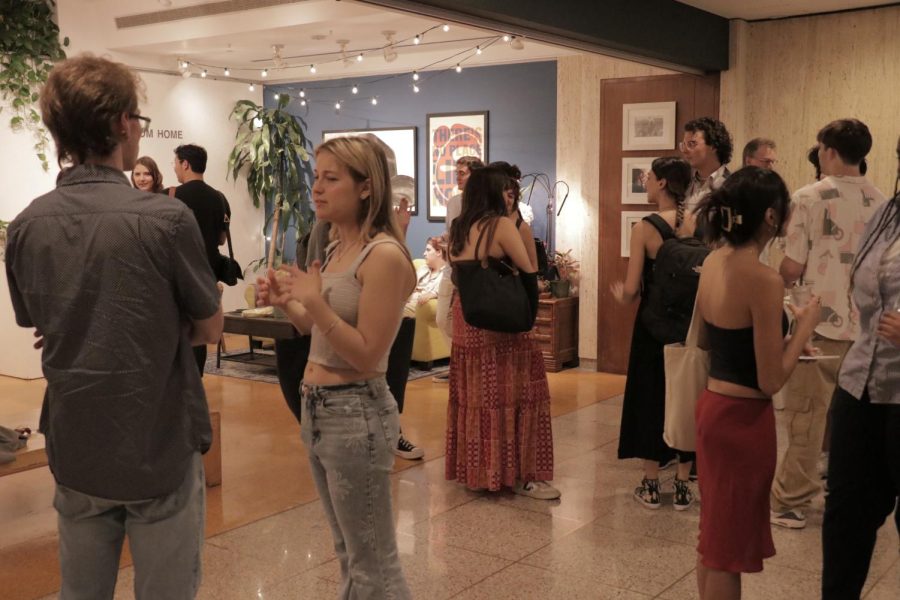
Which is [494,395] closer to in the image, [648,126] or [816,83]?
[648,126]

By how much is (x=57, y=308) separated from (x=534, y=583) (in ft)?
7.58

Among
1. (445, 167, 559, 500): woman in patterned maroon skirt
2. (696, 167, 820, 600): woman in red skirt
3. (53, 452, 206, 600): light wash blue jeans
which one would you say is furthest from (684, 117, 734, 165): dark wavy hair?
(53, 452, 206, 600): light wash blue jeans

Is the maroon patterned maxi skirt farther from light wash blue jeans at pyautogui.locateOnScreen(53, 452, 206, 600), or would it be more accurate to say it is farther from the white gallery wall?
the white gallery wall

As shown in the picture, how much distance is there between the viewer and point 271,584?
358 cm

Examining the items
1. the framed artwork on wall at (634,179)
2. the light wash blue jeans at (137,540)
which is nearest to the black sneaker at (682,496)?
the light wash blue jeans at (137,540)

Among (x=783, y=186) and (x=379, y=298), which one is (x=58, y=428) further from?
(x=783, y=186)

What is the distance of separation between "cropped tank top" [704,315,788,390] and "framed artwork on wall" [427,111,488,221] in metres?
6.79

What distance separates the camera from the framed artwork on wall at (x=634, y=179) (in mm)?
7547

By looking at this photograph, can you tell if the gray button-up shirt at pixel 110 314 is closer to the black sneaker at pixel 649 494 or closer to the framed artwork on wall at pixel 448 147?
the black sneaker at pixel 649 494

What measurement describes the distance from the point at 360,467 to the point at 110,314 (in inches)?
31.2

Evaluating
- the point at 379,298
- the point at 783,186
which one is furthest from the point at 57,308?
the point at 783,186

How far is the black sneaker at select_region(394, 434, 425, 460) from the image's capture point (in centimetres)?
534

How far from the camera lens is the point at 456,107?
948 cm

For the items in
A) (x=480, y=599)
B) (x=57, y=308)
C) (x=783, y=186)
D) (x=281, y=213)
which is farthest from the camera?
(x=281, y=213)
